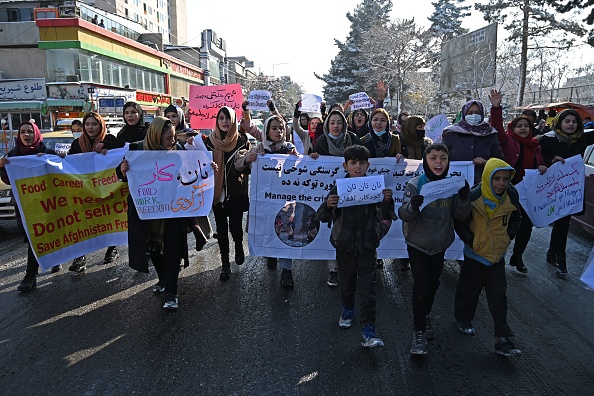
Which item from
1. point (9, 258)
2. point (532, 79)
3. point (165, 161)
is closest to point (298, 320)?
point (165, 161)

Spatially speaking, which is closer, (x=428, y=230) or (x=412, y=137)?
(x=428, y=230)

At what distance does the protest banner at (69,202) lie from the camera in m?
5.25

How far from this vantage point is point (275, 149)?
5.50m

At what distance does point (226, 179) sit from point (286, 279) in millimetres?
1337

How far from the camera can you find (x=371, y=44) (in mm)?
44906

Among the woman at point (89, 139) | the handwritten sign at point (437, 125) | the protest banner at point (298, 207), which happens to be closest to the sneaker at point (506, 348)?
the protest banner at point (298, 207)

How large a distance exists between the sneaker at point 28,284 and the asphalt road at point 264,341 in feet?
0.28

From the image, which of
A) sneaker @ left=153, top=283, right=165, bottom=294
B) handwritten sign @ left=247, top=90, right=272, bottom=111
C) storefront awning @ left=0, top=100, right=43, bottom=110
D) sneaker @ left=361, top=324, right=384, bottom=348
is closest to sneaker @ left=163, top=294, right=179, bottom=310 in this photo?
sneaker @ left=153, top=283, right=165, bottom=294

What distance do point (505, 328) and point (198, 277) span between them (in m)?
3.43

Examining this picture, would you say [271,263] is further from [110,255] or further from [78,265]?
[78,265]

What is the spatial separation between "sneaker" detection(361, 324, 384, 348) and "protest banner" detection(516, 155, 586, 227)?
9.80ft

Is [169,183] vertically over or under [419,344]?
over

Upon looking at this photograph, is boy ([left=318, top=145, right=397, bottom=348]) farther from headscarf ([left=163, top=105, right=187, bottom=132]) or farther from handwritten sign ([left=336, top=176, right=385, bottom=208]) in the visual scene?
headscarf ([left=163, top=105, right=187, bottom=132])

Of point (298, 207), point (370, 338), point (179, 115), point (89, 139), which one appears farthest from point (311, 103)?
point (370, 338)
